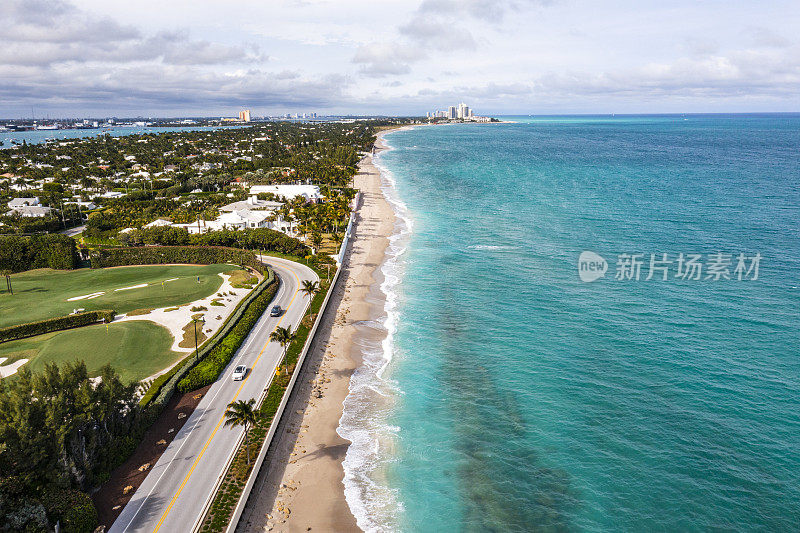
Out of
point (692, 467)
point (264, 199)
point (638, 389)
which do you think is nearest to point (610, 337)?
point (638, 389)

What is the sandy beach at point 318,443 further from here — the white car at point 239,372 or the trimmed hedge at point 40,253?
the trimmed hedge at point 40,253

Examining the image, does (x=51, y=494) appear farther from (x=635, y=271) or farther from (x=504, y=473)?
(x=635, y=271)

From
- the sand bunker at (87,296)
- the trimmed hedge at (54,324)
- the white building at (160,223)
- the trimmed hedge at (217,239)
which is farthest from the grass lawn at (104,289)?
the white building at (160,223)

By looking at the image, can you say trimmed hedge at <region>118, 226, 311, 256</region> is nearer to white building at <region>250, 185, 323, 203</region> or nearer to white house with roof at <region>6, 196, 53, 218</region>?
white house with roof at <region>6, 196, 53, 218</region>

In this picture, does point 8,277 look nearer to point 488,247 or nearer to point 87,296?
point 87,296

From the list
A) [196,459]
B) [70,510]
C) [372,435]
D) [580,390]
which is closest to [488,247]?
[580,390]

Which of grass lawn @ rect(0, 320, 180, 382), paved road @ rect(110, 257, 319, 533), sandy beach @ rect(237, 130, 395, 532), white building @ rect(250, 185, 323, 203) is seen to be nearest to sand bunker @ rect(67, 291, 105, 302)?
grass lawn @ rect(0, 320, 180, 382)

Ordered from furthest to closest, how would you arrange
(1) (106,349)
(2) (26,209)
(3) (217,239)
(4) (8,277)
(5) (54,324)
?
1. (2) (26,209)
2. (3) (217,239)
3. (4) (8,277)
4. (5) (54,324)
5. (1) (106,349)

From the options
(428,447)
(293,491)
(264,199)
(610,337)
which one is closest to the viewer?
(293,491)
